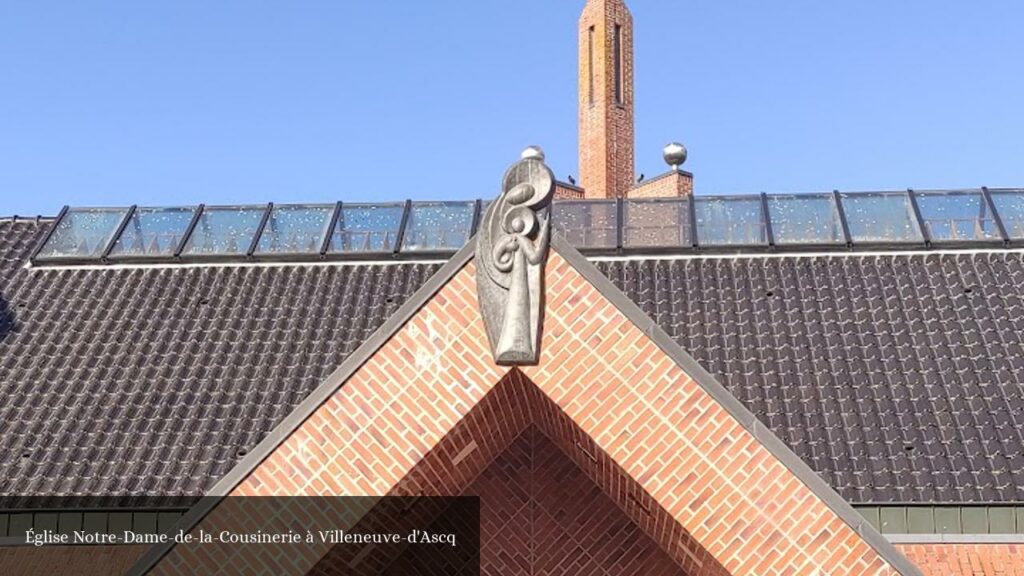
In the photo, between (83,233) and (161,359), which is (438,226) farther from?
(83,233)

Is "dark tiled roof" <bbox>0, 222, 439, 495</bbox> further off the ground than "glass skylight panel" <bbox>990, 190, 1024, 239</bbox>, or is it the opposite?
"glass skylight panel" <bbox>990, 190, 1024, 239</bbox>

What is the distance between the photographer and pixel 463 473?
11281 millimetres

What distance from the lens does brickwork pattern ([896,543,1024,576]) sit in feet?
47.3

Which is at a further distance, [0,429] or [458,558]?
[0,429]

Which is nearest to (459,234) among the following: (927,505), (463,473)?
(927,505)

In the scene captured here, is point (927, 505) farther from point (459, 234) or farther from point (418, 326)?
point (459, 234)

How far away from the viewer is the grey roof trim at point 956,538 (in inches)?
572

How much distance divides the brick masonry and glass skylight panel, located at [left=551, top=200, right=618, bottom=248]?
10.7 metres

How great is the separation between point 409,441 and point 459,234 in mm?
11630

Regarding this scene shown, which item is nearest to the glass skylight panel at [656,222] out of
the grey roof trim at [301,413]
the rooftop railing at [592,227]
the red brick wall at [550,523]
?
the rooftop railing at [592,227]

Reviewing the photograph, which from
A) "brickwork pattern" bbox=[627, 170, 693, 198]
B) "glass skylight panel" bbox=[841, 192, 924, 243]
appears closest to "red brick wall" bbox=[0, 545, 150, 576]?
"glass skylight panel" bbox=[841, 192, 924, 243]

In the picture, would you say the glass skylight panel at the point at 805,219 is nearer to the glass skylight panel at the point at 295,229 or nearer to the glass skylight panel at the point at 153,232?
the glass skylight panel at the point at 295,229
